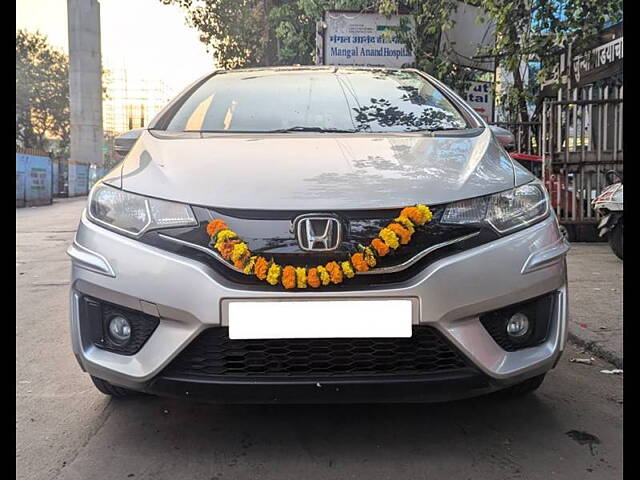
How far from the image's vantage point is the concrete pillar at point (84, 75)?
33.6 metres

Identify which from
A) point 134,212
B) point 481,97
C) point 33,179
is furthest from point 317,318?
point 33,179

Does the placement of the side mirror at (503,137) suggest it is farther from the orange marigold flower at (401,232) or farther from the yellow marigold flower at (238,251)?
the yellow marigold flower at (238,251)

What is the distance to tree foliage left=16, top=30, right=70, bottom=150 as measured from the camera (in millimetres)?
34969

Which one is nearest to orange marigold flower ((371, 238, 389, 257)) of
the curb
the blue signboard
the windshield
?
the windshield

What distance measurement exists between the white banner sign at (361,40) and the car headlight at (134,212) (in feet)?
→ 25.8

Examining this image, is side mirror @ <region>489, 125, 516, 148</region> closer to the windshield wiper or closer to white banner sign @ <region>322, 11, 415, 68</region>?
the windshield wiper

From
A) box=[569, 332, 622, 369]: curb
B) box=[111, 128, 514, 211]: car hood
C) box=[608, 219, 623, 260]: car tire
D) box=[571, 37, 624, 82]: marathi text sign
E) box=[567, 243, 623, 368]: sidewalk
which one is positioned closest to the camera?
box=[111, 128, 514, 211]: car hood

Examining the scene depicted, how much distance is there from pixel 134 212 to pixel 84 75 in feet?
117

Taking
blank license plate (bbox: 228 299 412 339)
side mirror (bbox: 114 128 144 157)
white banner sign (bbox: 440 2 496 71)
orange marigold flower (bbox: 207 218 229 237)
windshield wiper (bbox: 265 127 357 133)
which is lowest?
blank license plate (bbox: 228 299 412 339)

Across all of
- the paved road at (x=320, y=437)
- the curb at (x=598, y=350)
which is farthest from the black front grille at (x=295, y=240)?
the curb at (x=598, y=350)

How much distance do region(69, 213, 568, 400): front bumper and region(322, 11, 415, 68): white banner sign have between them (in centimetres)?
791

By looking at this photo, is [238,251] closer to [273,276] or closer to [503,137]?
[273,276]

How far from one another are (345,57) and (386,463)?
28.2 feet
